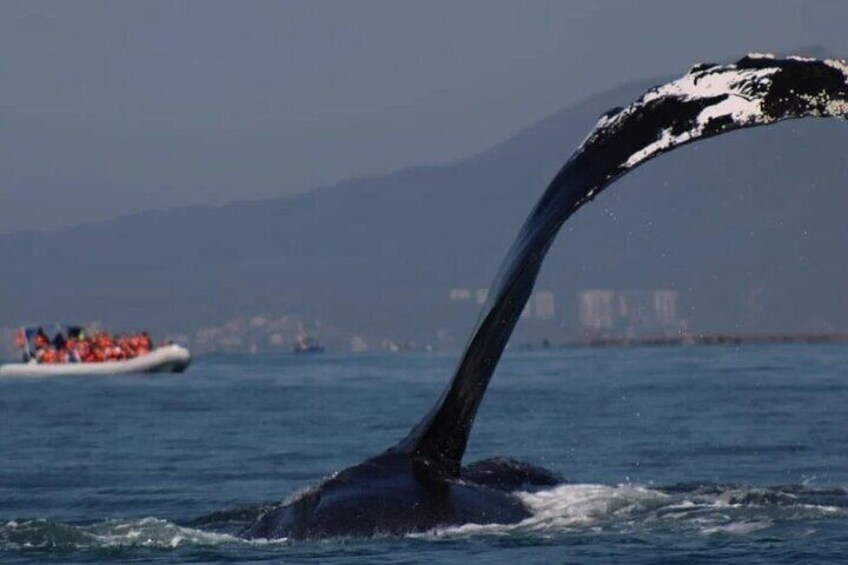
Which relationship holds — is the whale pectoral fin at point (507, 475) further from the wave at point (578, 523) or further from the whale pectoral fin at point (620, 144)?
the whale pectoral fin at point (620, 144)

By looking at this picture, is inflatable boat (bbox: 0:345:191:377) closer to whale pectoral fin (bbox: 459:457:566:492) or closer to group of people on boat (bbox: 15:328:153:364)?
group of people on boat (bbox: 15:328:153:364)

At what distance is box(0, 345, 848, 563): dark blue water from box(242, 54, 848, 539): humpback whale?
152mm

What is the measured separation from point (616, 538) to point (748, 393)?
26750 mm

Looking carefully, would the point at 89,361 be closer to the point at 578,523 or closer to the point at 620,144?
the point at 578,523

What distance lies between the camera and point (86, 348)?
7406 centimetres

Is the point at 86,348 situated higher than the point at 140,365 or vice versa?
the point at 86,348

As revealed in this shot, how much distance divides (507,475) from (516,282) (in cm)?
194

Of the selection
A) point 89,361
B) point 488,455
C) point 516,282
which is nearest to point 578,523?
point 516,282

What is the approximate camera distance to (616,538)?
11289 millimetres

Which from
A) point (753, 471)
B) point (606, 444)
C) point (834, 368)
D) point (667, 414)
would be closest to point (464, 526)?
point (753, 471)

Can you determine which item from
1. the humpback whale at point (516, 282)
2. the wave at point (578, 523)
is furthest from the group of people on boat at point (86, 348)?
the humpback whale at point (516, 282)

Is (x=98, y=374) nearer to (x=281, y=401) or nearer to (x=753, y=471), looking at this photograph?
(x=281, y=401)

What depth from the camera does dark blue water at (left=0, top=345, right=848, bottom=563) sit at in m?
11.0

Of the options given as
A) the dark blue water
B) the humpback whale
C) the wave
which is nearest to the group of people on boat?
the dark blue water
